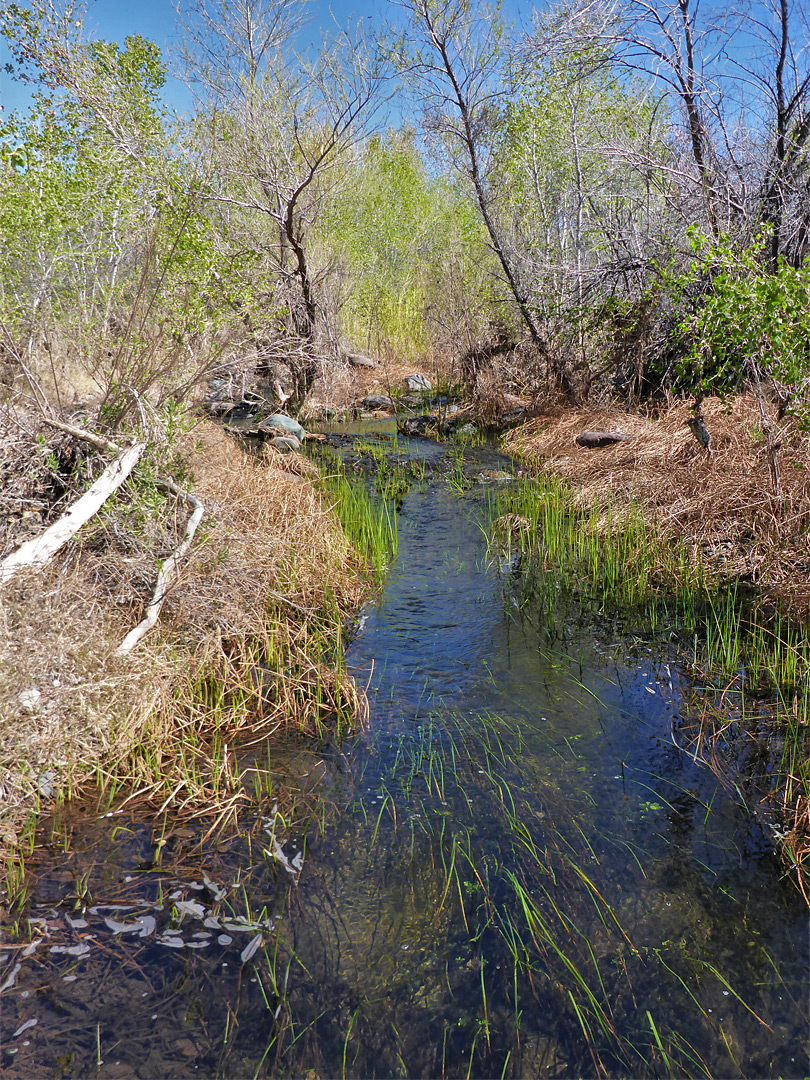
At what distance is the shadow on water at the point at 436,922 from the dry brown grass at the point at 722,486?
2.06m

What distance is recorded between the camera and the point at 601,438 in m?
9.98

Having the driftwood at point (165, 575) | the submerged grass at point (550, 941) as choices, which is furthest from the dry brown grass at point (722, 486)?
the driftwood at point (165, 575)

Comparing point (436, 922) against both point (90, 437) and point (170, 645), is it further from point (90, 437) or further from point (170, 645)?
point (90, 437)

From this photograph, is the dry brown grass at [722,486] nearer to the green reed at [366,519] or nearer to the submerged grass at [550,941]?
the green reed at [366,519]

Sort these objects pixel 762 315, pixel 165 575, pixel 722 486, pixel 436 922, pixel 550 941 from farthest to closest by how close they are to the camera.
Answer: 1. pixel 722 486
2. pixel 762 315
3. pixel 165 575
4. pixel 436 922
5. pixel 550 941

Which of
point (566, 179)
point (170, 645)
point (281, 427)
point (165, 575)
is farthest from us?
point (566, 179)

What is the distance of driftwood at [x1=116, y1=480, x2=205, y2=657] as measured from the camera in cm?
441

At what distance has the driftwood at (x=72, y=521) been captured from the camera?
4.21 metres

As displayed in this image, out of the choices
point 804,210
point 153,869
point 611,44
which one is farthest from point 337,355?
point 153,869

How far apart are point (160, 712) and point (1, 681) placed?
1.05 metres

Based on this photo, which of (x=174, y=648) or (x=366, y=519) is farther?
(x=366, y=519)

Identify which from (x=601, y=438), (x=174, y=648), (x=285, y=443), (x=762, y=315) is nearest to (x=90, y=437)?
(x=174, y=648)

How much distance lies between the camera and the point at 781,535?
591 centimetres

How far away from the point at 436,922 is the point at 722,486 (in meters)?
5.24
